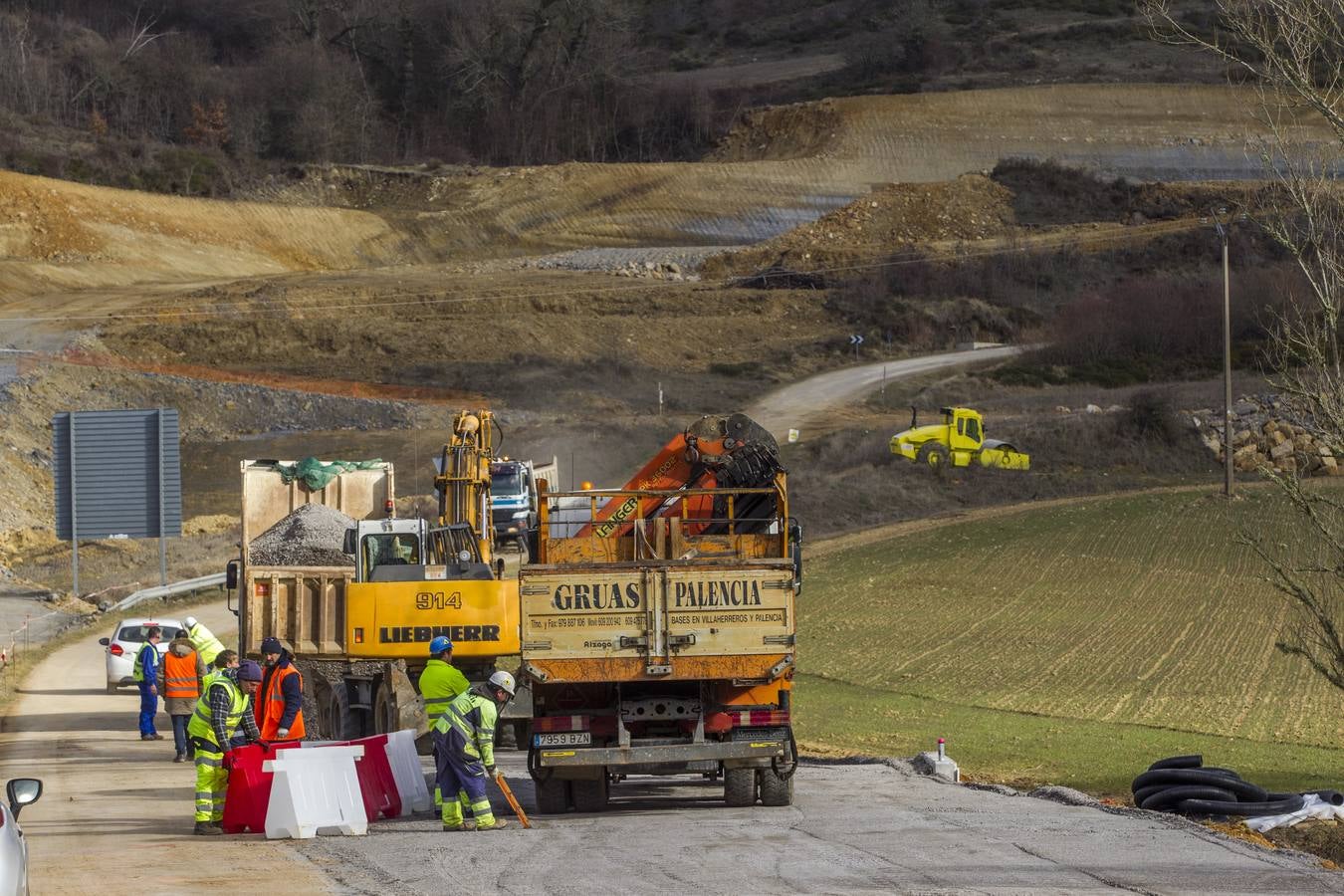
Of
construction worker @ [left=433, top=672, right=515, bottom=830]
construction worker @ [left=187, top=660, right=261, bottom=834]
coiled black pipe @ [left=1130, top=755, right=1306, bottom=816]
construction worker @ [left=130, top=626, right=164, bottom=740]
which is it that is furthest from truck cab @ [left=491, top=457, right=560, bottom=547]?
coiled black pipe @ [left=1130, top=755, right=1306, bottom=816]

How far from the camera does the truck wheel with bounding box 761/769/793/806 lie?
16.3 m

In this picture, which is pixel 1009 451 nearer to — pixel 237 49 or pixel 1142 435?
pixel 1142 435

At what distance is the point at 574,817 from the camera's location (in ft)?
53.4

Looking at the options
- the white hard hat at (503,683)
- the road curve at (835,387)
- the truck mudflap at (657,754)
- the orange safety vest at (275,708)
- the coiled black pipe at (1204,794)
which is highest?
the road curve at (835,387)

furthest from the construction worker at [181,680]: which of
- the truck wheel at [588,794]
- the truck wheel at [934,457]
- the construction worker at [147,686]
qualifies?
the truck wheel at [934,457]

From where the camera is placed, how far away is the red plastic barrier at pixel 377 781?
52.6ft

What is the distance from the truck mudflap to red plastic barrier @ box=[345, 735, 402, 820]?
57.6 inches

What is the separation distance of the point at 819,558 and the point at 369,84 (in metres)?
91.6

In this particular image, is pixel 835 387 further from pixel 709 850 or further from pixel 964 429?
pixel 709 850

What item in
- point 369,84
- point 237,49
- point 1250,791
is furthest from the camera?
point 237,49

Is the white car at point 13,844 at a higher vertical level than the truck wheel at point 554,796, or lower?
higher

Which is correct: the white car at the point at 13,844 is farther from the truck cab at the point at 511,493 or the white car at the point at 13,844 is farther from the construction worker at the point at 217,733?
the truck cab at the point at 511,493

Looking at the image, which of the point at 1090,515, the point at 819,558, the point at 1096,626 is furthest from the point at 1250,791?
the point at 1090,515

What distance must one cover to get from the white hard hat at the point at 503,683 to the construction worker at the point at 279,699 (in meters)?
1.92
